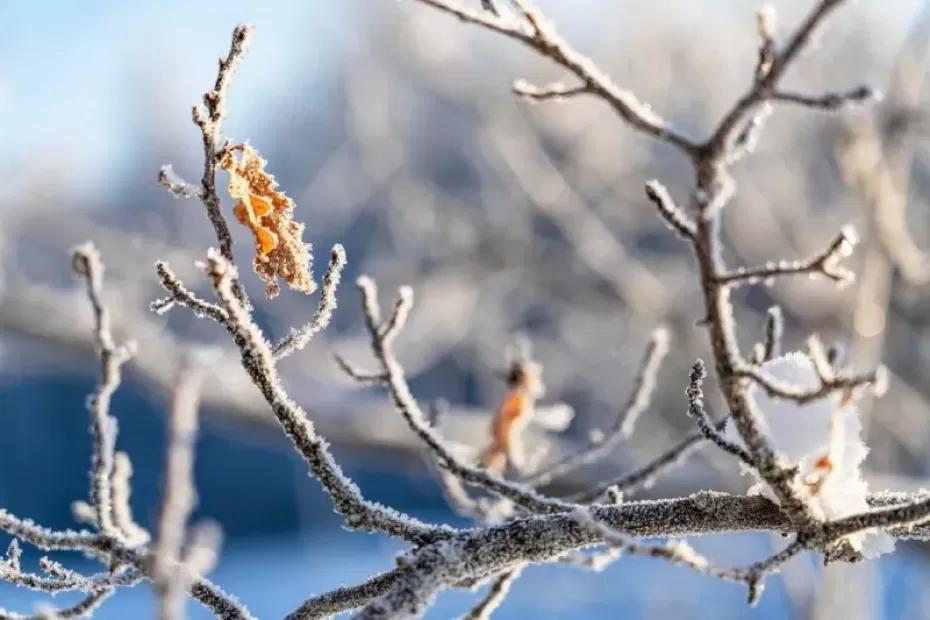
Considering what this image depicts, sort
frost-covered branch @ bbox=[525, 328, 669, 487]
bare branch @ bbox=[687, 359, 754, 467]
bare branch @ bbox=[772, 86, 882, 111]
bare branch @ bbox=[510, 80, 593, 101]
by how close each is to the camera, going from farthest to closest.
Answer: frost-covered branch @ bbox=[525, 328, 669, 487]
bare branch @ bbox=[687, 359, 754, 467]
bare branch @ bbox=[510, 80, 593, 101]
bare branch @ bbox=[772, 86, 882, 111]

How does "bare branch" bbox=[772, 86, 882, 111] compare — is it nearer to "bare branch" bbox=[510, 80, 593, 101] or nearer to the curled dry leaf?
"bare branch" bbox=[510, 80, 593, 101]

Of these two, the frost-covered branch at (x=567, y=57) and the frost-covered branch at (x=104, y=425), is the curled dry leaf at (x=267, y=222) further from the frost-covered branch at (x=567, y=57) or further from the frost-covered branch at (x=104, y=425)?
the frost-covered branch at (x=567, y=57)

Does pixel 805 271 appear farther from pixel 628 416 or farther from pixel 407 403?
pixel 628 416

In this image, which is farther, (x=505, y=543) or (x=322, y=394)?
(x=322, y=394)

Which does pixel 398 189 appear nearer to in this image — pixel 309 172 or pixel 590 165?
pixel 590 165

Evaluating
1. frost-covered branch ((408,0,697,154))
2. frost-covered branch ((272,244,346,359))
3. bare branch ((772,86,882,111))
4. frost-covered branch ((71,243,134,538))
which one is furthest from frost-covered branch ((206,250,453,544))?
bare branch ((772,86,882,111))

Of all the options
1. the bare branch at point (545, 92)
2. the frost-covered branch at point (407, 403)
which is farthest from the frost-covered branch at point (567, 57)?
the frost-covered branch at point (407, 403)

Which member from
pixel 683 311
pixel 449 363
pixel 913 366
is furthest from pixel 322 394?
pixel 449 363

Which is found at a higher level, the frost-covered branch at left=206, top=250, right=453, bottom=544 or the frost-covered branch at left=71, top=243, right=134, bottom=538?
the frost-covered branch at left=71, top=243, right=134, bottom=538

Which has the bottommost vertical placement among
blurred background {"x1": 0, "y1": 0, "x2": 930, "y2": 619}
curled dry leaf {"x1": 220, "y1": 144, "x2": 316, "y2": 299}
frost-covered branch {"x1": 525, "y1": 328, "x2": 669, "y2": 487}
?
curled dry leaf {"x1": 220, "y1": 144, "x2": 316, "y2": 299}
